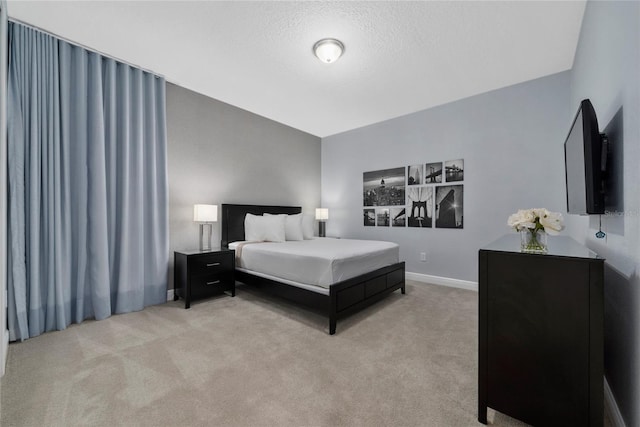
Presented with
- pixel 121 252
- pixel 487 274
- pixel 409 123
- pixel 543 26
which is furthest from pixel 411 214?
pixel 121 252

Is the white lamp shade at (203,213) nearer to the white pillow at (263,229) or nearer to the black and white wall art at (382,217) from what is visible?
the white pillow at (263,229)

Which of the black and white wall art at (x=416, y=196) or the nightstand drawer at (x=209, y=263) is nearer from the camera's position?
the nightstand drawer at (x=209, y=263)

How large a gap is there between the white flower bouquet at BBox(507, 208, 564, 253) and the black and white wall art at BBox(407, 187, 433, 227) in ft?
8.93

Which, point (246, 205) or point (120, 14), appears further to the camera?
point (246, 205)

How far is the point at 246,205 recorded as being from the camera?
4.10 meters

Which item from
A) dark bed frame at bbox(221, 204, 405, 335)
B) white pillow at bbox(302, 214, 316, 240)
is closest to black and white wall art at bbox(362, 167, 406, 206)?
white pillow at bbox(302, 214, 316, 240)

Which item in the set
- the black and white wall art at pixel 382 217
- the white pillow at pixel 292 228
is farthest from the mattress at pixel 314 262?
the black and white wall art at pixel 382 217

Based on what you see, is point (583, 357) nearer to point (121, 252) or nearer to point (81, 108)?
point (121, 252)

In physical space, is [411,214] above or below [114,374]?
above

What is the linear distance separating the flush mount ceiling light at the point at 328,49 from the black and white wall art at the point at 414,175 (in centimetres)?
226

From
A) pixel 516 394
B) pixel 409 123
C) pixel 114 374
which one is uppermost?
pixel 409 123

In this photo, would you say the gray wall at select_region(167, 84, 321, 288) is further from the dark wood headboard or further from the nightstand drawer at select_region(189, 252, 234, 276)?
the nightstand drawer at select_region(189, 252, 234, 276)

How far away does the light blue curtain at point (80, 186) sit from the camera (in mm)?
2215

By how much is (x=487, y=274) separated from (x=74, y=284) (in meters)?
3.57
